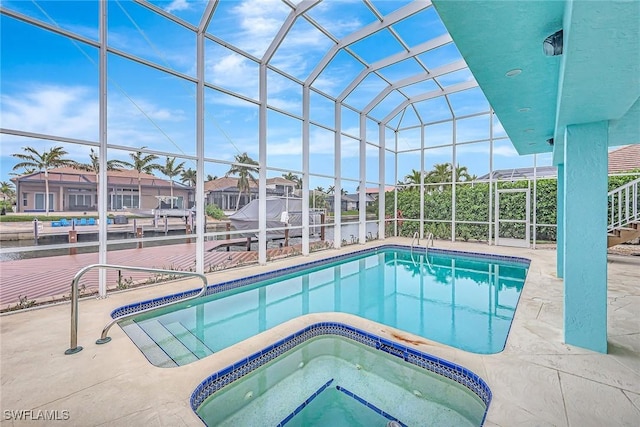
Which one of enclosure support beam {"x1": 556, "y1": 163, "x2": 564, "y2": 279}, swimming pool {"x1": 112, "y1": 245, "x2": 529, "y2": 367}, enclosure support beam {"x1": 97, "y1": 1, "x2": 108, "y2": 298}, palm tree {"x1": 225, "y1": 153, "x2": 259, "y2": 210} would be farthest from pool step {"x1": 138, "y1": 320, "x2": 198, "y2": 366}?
enclosure support beam {"x1": 556, "y1": 163, "x2": 564, "y2": 279}

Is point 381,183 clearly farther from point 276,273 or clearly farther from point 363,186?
point 276,273

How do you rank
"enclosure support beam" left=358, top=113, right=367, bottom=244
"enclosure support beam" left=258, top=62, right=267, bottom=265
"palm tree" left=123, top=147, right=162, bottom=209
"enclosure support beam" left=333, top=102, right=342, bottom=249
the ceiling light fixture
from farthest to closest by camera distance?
1. "enclosure support beam" left=358, top=113, right=367, bottom=244
2. "enclosure support beam" left=333, top=102, right=342, bottom=249
3. "enclosure support beam" left=258, top=62, right=267, bottom=265
4. "palm tree" left=123, top=147, right=162, bottom=209
5. the ceiling light fixture

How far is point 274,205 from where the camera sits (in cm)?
862

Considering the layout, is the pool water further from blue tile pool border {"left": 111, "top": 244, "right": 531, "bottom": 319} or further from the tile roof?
the tile roof

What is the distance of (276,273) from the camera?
7.22m

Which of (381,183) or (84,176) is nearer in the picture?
(84,176)

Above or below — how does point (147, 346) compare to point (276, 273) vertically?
below

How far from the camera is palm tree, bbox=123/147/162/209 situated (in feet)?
18.3

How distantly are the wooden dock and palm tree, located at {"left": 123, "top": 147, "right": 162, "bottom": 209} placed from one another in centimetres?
110

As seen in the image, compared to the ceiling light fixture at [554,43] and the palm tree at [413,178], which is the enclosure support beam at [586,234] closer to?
the ceiling light fixture at [554,43]

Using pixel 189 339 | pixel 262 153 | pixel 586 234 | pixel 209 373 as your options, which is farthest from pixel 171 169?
pixel 586 234

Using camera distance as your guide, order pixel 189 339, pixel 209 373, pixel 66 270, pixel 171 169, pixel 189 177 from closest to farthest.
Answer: pixel 209 373, pixel 189 339, pixel 66 270, pixel 171 169, pixel 189 177

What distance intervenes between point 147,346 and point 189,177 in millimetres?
3578

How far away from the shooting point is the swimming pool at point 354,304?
415 cm
